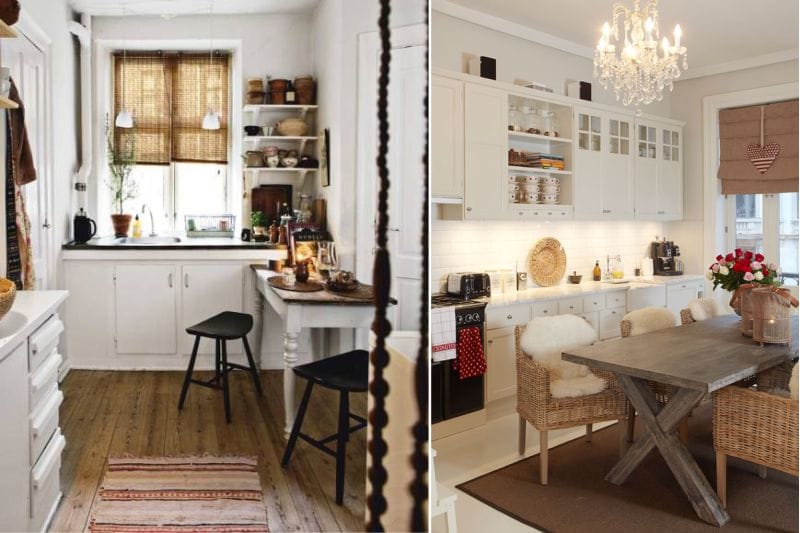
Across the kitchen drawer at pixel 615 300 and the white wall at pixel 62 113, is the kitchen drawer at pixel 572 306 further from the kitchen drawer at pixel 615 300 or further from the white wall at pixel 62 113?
the white wall at pixel 62 113

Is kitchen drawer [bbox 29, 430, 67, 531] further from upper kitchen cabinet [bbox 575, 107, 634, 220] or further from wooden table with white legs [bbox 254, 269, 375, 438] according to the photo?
upper kitchen cabinet [bbox 575, 107, 634, 220]

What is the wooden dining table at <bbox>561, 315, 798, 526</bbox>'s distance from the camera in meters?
1.10

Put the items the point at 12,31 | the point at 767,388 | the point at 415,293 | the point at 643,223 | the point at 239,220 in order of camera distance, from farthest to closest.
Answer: the point at 767,388
the point at 643,223
the point at 415,293
the point at 239,220
the point at 12,31

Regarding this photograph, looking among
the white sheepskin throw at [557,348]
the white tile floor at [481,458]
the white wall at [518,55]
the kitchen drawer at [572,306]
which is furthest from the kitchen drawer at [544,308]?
the white wall at [518,55]

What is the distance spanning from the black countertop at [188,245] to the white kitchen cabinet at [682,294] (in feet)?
2.40

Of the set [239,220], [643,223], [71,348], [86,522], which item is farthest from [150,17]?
[643,223]

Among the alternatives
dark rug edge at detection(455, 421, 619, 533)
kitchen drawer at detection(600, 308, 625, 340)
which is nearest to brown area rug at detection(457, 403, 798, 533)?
dark rug edge at detection(455, 421, 619, 533)

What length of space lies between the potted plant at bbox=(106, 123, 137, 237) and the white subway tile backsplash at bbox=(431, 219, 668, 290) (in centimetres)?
90

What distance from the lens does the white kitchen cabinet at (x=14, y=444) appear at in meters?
0.77

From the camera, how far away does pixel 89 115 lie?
34.4 inches

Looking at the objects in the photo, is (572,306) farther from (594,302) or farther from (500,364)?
(500,364)

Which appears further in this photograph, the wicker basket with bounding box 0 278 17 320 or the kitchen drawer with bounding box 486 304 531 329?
the kitchen drawer with bounding box 486 304 531 329

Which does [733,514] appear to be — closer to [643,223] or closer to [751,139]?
[643,223]

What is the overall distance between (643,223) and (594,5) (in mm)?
454
